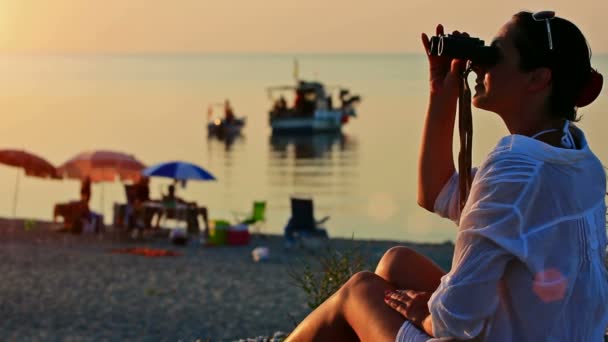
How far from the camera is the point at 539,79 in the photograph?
2.69 m

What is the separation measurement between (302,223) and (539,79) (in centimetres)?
1117

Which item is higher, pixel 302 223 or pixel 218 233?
pixel 302 223

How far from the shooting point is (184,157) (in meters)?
42.7

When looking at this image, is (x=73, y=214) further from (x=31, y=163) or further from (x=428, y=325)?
(x=428, y=325)

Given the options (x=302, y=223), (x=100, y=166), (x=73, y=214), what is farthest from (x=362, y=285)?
(x=100, y=166)

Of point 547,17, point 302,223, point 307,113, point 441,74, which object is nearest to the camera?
point 547,17

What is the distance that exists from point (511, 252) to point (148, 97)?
93421mm

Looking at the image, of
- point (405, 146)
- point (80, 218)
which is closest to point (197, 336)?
point (80, 218)

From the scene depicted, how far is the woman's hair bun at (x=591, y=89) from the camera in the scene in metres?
2.76

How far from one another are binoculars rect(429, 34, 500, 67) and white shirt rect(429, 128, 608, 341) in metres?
0.26

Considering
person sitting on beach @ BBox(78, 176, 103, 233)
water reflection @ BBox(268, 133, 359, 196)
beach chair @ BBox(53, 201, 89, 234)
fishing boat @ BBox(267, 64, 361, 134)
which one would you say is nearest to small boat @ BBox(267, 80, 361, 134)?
fishing boat @ BBox(267, 64, 361, 134)

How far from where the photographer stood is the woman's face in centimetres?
272

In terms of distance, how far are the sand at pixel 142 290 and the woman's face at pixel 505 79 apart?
4.15 metres

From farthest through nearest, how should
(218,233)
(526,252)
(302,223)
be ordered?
(218,233) < (302,223) < (526,252)
